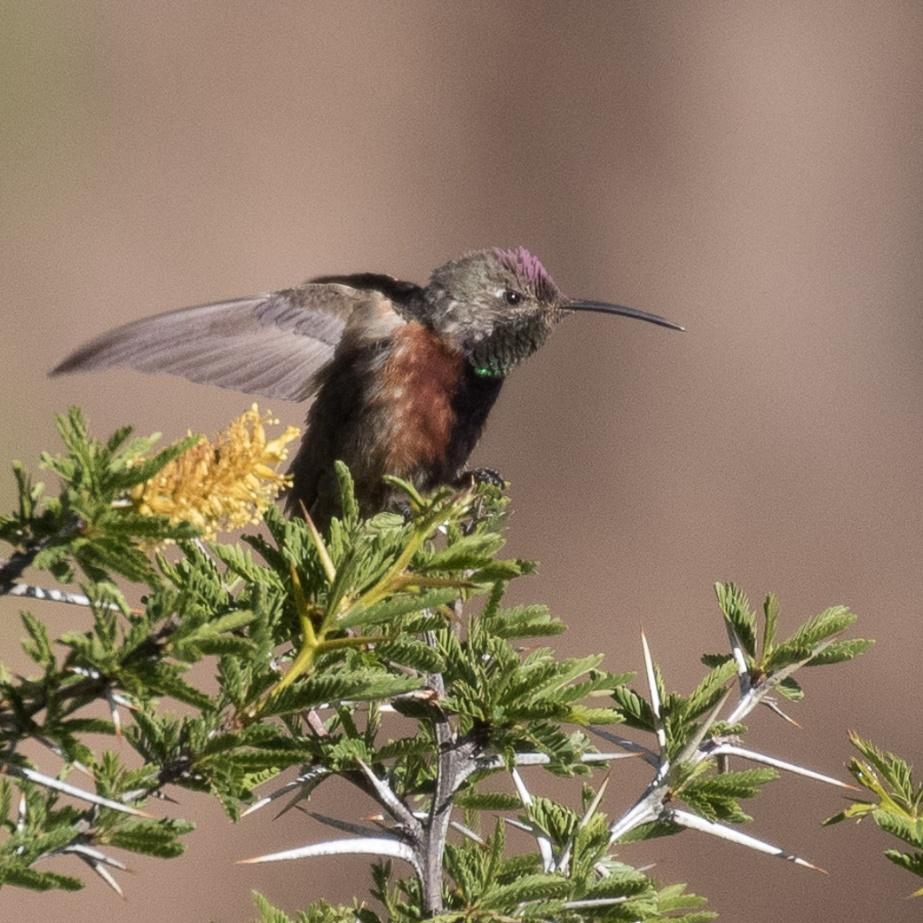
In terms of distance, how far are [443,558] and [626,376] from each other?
909cm

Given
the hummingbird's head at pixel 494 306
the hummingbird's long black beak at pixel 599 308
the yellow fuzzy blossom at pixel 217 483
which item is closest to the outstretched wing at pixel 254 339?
the hummingbird's head at pixel 494 306

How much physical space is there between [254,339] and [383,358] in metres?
0.48

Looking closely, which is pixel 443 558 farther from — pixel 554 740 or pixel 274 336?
pixel 274 336

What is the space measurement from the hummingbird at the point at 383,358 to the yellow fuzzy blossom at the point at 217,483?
2642 millimetres

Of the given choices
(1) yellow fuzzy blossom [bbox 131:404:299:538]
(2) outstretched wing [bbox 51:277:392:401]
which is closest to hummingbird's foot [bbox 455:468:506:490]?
(2) outstretched wing [bbox 51:277:392:401]

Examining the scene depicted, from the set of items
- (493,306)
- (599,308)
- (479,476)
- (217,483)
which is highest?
(599,308)

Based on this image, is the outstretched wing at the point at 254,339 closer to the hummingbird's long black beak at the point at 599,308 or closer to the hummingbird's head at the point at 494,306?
the hummingbird's head at the point at 494,306

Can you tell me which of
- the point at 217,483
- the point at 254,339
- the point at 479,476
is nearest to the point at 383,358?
the point at 254,339

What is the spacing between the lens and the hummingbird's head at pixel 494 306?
4.88 metres

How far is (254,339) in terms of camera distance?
4520mm

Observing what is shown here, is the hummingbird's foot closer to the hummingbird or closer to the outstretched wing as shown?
the hummingbird

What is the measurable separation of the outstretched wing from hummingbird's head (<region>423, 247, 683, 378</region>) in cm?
24

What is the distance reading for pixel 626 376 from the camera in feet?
34.8

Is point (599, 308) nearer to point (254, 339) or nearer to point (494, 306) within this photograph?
point (494, 306)
